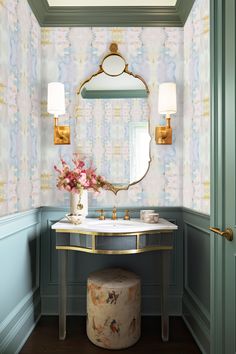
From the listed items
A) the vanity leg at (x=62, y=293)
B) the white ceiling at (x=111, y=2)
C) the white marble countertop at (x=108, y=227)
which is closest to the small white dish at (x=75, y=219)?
the white marble countertop at (x=108, y=227)

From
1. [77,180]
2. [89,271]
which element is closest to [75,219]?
[77,180]

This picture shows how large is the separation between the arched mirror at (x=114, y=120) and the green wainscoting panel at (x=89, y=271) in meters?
0.39

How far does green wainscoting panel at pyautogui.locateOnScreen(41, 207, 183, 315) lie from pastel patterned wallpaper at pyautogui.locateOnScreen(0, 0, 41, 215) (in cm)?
48

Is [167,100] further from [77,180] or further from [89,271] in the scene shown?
[89,271]

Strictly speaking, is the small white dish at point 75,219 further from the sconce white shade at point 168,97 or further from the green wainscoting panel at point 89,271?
the sconce white shade at point 168,97

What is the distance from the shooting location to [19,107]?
2.31 meters

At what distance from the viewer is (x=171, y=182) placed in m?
2.87

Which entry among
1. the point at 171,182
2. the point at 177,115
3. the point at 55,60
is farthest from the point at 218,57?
the point at 55,60

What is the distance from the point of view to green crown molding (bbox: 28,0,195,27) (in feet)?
9.16

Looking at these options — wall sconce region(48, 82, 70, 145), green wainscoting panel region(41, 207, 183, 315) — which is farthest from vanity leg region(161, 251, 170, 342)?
wall sconce region(48, 82, 70, 145)

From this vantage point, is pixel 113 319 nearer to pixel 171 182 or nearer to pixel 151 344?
pixel 151 344

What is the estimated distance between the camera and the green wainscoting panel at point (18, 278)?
1.98m

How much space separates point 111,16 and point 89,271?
2.32 meters

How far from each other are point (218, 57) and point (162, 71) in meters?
1.24
